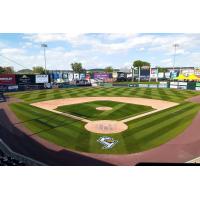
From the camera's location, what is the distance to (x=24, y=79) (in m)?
55.7

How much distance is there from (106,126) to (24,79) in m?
43.0

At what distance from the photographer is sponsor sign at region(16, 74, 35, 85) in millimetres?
54688

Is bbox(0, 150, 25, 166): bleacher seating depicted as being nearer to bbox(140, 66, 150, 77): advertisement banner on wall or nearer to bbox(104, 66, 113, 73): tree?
bbox(140, 66, 150, 77): advertisement banner on wall

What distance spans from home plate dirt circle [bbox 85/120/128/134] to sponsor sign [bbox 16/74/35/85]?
40.6 m

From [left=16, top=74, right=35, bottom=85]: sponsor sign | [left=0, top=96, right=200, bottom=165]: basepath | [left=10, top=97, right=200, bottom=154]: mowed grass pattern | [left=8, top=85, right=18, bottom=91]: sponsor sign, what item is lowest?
[left=0, top=96, right=200, bottom=165]: basepath

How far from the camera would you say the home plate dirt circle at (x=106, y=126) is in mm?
19359

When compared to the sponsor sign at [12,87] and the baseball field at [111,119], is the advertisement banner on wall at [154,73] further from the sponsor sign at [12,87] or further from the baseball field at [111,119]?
the sponsor sign at [12,87]

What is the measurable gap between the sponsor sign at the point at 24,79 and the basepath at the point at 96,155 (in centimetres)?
3958

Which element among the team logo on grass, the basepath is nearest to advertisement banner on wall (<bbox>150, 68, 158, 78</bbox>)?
the basepath

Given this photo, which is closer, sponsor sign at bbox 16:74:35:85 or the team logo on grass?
the team logo on grass

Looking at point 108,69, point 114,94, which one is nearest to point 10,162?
point 114,94

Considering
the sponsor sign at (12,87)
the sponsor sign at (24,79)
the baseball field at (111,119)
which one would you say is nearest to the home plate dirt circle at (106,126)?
the baseball field at (111,119)

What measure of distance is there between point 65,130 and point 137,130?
294 inches

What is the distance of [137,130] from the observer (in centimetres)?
1914
